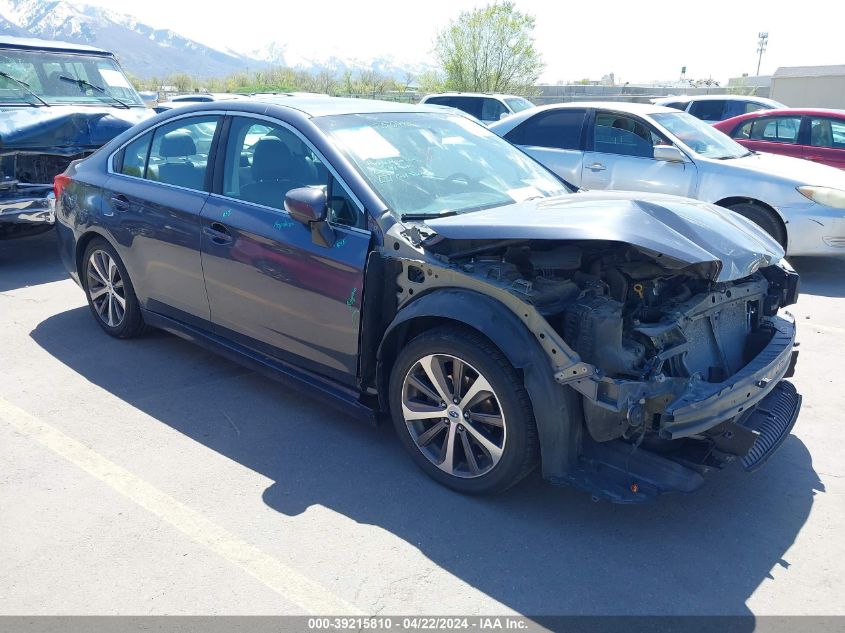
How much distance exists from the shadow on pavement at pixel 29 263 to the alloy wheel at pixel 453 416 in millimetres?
5258

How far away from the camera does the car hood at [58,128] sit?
24.3 feet

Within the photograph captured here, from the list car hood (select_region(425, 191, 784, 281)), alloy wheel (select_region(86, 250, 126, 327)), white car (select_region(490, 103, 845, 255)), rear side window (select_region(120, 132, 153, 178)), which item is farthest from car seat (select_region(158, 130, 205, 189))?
white car (select_region(490, 103, 845, 255))

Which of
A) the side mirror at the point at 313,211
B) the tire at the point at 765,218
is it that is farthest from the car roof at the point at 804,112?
the side mirror at the point at 313,211

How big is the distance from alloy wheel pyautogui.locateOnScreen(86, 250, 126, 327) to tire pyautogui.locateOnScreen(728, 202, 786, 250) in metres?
5.96

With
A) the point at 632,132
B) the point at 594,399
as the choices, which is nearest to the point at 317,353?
the point at 594,399

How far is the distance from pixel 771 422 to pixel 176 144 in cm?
399

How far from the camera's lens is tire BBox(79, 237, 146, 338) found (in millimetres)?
5258

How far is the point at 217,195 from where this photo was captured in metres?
4.40

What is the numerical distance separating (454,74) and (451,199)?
34.5m

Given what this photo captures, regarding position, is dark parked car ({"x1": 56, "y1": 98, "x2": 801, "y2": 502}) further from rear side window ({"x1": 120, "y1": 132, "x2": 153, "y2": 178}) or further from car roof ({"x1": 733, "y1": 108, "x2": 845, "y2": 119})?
car roof ({"x1": 733, "y1": 108, "x2": 845, "y2": 119})

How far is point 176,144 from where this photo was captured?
16.1ft

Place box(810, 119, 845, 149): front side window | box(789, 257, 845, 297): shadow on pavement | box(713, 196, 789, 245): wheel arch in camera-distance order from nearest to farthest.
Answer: box(789, 257, 845, 297): shadow on pavement, box(713, 196, 789, 245): wheel arch, box(810, 119, 845, 149): front side window

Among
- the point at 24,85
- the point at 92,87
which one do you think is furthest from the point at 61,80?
the point at 24,85

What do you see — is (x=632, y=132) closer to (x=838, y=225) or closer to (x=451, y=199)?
(x=838, y=225)
